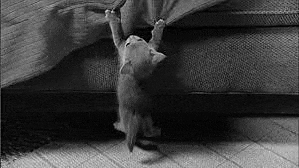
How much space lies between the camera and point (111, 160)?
1.31m

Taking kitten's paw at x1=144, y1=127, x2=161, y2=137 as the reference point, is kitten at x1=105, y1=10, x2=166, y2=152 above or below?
above

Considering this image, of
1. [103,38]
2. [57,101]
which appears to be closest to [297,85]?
[103,38]

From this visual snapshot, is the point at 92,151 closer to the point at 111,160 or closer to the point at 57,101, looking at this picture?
the point at 111,160

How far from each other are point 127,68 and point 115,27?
0.12 metres

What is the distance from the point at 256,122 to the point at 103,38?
25.3 inches

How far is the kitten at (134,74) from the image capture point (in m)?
1.12

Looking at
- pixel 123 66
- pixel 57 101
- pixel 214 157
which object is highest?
pixel 123 66

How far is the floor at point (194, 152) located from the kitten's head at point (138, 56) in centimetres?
34

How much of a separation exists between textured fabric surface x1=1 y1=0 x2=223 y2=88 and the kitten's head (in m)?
0.06

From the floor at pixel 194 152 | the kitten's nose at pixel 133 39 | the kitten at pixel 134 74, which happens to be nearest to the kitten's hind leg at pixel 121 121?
the kitten at pixel 134 74

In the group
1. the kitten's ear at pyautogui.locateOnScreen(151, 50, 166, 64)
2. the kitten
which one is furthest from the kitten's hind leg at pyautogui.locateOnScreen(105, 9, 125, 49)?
the kitten's ear at pyautogui.locateOnScreen(151, 50, 166, 64)

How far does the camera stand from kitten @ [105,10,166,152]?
3.67 ft

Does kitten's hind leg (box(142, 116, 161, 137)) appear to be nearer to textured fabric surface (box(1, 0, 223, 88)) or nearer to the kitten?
the kitten

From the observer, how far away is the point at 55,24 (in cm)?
112
